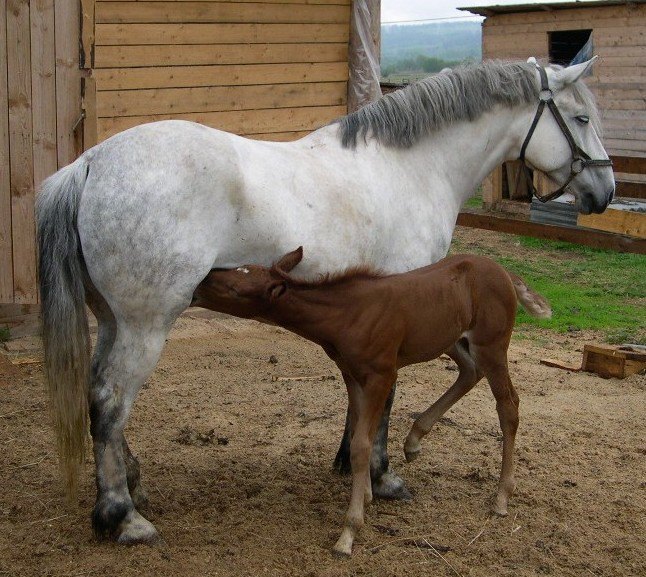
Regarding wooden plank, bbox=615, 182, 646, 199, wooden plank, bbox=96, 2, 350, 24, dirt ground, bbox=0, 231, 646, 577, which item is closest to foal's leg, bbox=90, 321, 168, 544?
dirt ground, bbox=0, 231, 646, 577

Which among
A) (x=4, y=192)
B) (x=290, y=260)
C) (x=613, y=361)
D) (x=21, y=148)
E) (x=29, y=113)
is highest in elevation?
(x=29, y=113)

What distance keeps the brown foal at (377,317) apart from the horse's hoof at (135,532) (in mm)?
792

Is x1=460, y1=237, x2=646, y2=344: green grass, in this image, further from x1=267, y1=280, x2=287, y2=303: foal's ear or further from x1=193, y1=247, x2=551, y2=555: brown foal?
x1=267, y1=280, x2=287, y2=303: foal's ear

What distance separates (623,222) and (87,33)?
4357mm

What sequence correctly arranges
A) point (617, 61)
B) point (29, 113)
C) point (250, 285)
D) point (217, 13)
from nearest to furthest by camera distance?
point (250, 285)
point (29, 113)
point (217, 13)
point (617, 61)

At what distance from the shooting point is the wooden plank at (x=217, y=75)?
706cm

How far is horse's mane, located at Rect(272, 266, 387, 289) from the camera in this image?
366 cm

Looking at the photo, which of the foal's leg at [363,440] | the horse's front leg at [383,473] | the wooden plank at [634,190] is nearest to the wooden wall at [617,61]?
the wooden plank at [634,190]

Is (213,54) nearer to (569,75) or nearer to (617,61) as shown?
(569,75)

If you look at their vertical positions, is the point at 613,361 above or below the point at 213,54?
below

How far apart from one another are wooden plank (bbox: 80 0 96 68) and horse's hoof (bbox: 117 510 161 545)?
4.07 metres

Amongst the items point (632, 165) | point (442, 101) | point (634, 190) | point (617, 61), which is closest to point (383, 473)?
point (442, 101)

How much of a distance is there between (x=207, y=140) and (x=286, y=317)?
0.82 m

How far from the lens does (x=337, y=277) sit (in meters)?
3.79
